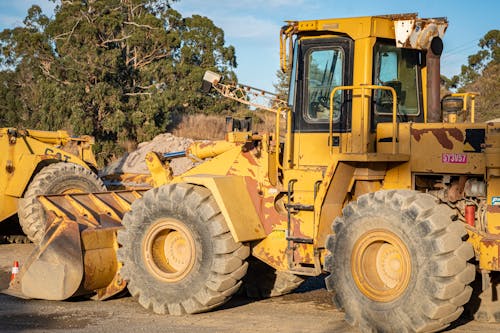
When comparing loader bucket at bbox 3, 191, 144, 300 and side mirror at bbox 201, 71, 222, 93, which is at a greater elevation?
side mirror at bbox 201, 71, 222, 93

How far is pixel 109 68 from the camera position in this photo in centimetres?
3075

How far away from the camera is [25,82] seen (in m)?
37.0

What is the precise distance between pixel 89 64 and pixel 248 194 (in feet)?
75.3

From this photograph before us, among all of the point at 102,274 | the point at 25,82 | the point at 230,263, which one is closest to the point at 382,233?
the point at 230,263

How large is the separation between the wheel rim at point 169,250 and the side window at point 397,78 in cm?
260

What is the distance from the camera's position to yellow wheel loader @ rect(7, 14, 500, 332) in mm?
6672

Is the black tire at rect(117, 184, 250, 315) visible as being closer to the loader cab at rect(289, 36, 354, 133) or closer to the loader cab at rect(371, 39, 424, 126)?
the loader cab at rect(289, 36, 354, 133)

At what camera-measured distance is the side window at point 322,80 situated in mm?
7844

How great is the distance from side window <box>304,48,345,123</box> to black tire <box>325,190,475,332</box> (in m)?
1.31

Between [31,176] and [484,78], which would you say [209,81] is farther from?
[484,78]

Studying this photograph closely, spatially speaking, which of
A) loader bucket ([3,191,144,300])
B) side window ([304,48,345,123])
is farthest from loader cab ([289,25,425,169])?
loader bucket ([3,191,144,300])

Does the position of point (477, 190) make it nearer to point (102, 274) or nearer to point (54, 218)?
point (102, 274)

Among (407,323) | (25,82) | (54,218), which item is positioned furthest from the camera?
(25,82)

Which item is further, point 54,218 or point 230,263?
point 54,218
